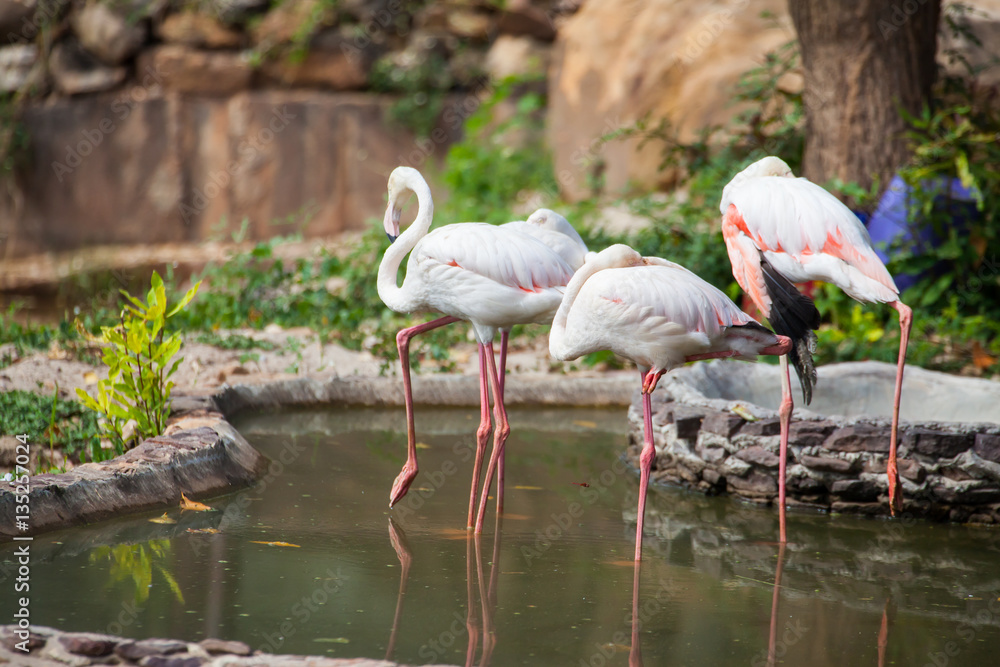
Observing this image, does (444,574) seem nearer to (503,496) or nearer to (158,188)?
(503,496)

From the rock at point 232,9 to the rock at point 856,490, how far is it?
9199mm

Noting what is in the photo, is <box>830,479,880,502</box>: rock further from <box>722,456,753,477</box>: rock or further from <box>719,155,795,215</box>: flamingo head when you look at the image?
<box>719,155,795,215</box>: flamingo head

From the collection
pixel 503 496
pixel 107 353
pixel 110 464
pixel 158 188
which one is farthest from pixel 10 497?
pixel 158 188

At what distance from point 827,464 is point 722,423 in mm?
408

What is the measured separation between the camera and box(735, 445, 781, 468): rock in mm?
3607

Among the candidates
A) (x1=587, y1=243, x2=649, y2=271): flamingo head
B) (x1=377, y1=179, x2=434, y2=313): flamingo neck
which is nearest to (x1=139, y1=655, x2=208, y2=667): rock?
(x1=377, y1=179, x2=434, y2=313): flamingo neck

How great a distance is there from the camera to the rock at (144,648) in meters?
2.04

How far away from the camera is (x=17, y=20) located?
10.5m

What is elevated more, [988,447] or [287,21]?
[287,21]

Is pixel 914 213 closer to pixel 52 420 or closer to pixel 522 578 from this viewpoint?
pixel 522 578

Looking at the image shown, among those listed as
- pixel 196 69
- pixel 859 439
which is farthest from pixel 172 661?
pixel 196 69

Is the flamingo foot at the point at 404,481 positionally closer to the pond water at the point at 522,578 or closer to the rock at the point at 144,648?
the pond water at the point at 522,578

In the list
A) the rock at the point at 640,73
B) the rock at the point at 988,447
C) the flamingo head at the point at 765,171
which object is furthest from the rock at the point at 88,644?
the rock at the point at 640,73

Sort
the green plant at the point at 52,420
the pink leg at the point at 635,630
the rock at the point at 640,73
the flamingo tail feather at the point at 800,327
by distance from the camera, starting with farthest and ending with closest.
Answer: the rock at the point at 640,73 → the green plant at the point at 52,420 → the flamingo tail feather at the point at 800,327 → the pink leg at the point at 635,630
